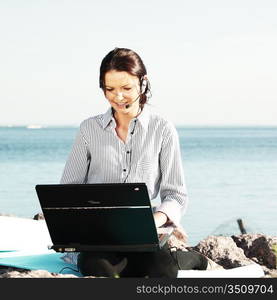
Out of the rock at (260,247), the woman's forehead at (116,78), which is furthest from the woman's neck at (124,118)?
the rock at (260,247)

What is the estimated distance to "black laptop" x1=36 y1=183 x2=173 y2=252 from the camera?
391 centimetres

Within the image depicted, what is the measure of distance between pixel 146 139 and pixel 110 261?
27.9 inches

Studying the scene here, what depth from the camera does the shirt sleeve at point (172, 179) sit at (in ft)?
14.4

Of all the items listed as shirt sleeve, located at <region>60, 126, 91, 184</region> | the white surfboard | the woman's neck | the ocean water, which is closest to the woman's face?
the woman's neck

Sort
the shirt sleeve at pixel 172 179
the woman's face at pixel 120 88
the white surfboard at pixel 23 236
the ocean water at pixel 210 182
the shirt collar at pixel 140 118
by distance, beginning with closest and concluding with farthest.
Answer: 1. the woman's face at pixel 120 88
2. the shirt sleeve at pixel 172 179
3. the shirt collar at pixel 140 118
4. the white surfboard at pixel 23 236
5. the ocean water at pixel 210 182

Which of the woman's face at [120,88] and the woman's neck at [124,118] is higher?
the woman's face at [120,88]

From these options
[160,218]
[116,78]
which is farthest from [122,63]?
[160,218]

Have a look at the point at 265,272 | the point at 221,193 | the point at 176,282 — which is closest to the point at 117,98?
the point at 176,282

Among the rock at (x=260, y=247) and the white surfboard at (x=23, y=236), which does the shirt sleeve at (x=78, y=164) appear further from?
the rock at (x=260, y=247)

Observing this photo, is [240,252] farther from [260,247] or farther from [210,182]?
[210,182]

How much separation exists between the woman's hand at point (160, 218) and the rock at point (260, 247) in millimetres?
1561

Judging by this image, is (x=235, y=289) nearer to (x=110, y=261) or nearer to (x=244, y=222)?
(x=110, y=261)

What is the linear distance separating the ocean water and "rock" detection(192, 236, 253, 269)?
1.98 m

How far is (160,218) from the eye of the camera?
4.31 metres
